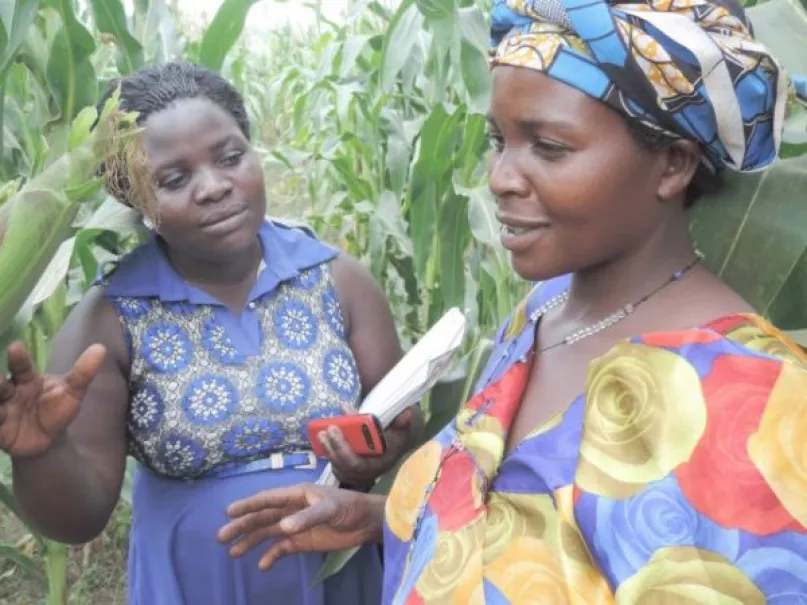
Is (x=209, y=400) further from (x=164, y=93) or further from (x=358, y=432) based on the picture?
(x=164, y=93)

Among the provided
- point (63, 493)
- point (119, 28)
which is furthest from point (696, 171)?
point (119, 28)

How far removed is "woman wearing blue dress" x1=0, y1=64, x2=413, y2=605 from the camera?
1.29 metres

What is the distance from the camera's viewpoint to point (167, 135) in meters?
1.29

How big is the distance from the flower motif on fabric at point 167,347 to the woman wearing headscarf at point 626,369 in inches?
19.9

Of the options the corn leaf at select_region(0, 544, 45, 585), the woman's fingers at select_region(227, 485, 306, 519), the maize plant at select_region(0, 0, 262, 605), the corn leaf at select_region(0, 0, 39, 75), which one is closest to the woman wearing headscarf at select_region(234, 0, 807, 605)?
the woman's fingers at select_region(227, 485, 306, 519)

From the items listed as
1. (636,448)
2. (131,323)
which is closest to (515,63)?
(636,448)

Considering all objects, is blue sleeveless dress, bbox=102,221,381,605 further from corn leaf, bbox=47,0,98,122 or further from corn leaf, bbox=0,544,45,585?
corn leaf, bbox=0,544,45,585

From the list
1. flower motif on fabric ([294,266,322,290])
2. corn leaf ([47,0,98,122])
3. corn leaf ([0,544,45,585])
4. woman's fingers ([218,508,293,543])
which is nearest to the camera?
woman's fingers ([218,508,293,543])

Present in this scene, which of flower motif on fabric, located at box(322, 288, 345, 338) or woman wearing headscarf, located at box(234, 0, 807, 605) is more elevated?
woman wearing headscarf, located at box(234, 0, 807, 605)

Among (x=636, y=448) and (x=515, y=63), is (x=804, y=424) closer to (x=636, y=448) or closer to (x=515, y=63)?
(x=636, y=448)

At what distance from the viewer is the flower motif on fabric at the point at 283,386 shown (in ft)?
4.42

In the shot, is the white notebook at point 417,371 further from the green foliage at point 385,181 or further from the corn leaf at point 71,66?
the corn leaf at point 71,66

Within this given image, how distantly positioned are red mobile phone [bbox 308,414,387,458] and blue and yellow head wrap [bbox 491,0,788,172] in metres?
0.59

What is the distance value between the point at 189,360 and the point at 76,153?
0.50 meters
